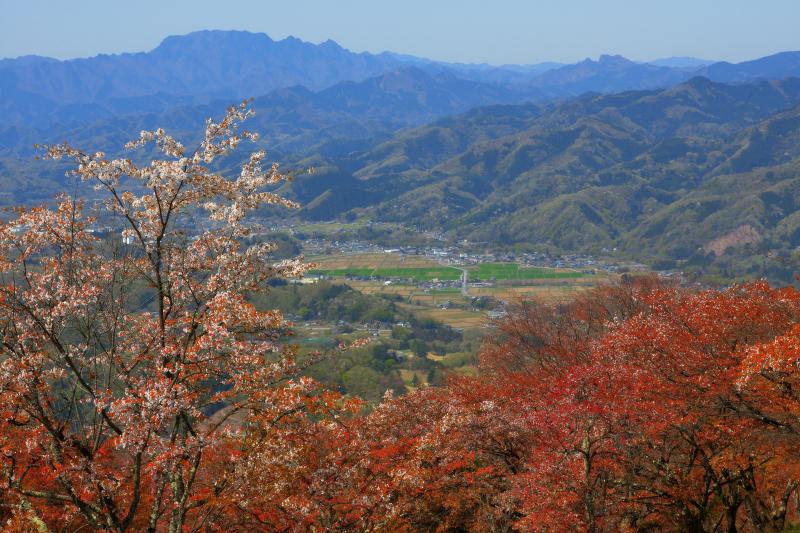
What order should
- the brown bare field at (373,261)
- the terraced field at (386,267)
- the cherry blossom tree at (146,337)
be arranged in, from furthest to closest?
the brown bare field at (373,261) → the terraced field at (386,267) → the cherry blossom tree at (146,337)

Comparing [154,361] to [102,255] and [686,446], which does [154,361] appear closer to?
[102,255]

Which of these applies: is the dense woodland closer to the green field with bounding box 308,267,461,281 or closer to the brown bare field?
the green field with bounding box 308,267,461,281

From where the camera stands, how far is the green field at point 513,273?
140500 mm

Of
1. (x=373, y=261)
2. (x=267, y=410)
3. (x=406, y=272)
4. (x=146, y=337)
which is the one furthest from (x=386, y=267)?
(x=267, y=410)

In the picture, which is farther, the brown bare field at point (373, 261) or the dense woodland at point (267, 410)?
the brown bare field at point (373, 261)

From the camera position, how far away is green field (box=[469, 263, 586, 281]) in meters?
140

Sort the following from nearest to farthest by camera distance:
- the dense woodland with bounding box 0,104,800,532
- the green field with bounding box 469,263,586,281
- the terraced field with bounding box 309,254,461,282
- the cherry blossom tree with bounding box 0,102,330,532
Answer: the cherry blossom tree with bounding box 0,102,330,532
the dense woodland with bounding box 0,104,800,532
the green field with bounding box 469,263,586,281
the terraced field with bounding box 309,254,461,282

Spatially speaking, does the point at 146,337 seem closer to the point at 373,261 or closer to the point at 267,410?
the point at 267,410

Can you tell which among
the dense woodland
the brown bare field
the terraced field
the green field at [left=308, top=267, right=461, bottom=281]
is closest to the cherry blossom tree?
the dense woodland

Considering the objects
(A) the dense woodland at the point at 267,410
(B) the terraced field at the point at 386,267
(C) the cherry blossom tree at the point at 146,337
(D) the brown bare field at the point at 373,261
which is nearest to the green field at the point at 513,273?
(B) the terraced field at the point at 386,267

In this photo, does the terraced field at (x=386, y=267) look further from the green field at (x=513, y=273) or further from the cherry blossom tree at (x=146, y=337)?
the cherry blossom tree at (x=146, y=337)

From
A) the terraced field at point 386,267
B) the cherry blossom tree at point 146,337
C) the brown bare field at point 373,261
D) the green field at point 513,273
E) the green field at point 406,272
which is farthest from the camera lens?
the brown bare field at point 373,261

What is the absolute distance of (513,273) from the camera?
484 feet

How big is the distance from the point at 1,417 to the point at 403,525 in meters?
11.5
